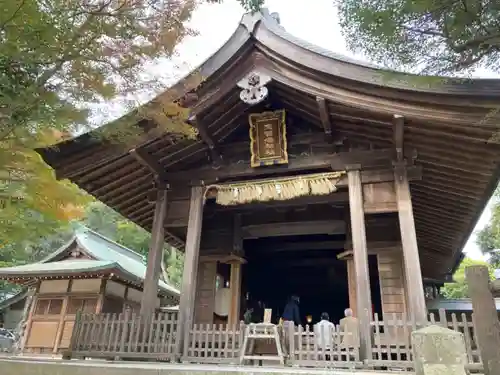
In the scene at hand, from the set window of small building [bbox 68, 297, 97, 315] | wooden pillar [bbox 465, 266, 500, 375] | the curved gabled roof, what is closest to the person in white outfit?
wooden pillar [bbox 465, 266, 500, 375]

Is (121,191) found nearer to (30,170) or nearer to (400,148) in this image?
(30,170)

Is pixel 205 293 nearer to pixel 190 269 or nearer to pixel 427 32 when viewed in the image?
pixel 190 269

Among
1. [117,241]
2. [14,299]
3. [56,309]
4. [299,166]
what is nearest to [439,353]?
[299,166]

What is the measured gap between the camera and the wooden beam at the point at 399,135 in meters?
6.37

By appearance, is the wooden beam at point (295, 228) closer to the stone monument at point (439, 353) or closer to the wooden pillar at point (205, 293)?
the wooden pillar at point (205, 293)

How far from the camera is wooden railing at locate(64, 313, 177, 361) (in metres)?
6.79

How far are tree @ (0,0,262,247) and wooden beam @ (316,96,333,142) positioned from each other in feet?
7.79

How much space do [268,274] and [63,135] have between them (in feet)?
29.7

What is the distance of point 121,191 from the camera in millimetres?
9172

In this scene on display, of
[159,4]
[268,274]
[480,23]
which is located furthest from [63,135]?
[268,274]

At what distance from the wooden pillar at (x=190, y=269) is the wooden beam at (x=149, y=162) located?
833 millimetres

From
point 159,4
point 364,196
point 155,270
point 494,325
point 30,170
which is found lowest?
point 494,325

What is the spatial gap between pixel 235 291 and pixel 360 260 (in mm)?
4332

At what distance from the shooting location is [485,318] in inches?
138
